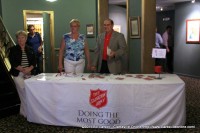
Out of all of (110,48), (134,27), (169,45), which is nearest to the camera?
(110,48)

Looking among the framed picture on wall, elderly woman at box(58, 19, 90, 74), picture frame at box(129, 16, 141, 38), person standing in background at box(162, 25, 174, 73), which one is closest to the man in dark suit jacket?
elderly woman at box(58, 19, 90, 74)

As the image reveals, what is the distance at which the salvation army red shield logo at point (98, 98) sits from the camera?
3424mm

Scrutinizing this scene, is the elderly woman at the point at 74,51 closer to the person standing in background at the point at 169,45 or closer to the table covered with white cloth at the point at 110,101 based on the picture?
the table covered with white cloth at the point at 110,101

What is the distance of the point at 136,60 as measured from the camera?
17.7 feet

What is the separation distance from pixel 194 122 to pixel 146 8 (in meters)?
2.26

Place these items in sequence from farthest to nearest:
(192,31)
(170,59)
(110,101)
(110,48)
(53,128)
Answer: (170,59) → (192,31) → (110,48) → (53,128) → (110,101)

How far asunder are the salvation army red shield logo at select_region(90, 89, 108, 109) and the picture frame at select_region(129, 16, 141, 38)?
6.90 feet

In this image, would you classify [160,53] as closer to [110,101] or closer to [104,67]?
[110,101]

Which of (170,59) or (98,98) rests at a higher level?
(170,59)

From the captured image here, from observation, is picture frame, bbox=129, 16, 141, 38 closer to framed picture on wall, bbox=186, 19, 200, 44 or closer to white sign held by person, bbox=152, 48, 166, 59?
white sign held by person, bbox=152, 48, 166, 59

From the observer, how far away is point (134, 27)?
530cm

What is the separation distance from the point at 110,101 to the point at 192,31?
569 centimetres

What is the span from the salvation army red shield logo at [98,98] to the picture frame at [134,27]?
6.90 feet

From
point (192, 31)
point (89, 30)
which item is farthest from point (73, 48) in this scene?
point (192, 31)
